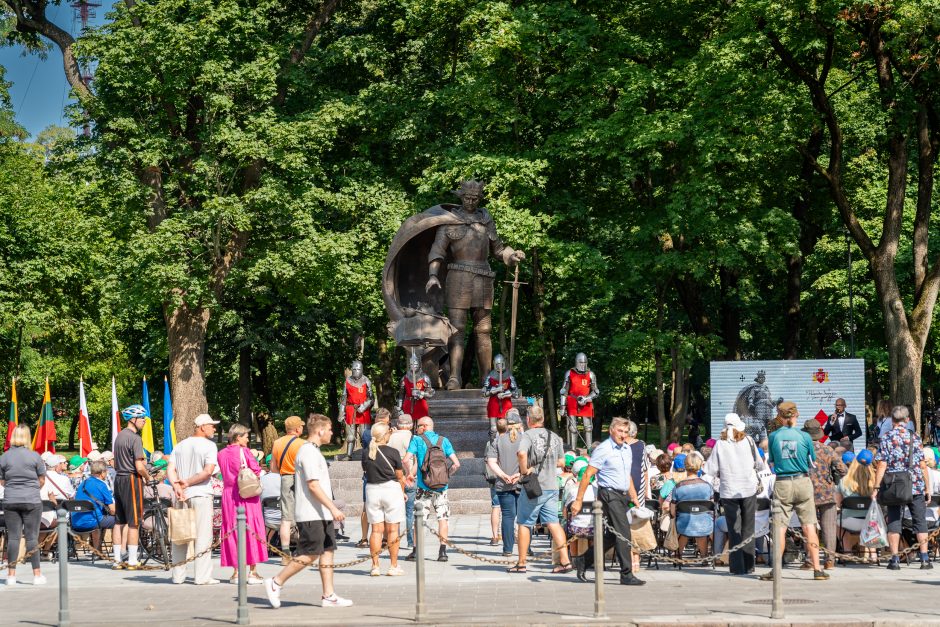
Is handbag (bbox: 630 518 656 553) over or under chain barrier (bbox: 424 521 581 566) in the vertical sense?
over

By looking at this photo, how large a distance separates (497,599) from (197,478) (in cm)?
367

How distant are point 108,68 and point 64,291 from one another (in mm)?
12901

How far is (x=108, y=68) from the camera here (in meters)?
29.9

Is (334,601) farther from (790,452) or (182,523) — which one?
(790,452)

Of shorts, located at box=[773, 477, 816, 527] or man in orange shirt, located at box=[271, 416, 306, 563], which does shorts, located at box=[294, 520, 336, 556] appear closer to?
man in orange shirt, located at box=[271, 416, 306, 563]

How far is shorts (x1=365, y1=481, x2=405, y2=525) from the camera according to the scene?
13875 millimetres

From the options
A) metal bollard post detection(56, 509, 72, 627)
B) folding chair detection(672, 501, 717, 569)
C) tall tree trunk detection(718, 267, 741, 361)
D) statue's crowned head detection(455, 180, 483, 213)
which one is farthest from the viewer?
tall tree trunk detection(718, 267, 741, 361)

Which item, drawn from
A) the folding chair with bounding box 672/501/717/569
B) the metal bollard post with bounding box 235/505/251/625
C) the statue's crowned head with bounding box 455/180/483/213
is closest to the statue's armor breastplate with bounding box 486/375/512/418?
the statue's crowned head with bounding box 455/180/483/213

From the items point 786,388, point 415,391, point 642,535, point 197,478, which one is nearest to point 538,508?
point 642,535

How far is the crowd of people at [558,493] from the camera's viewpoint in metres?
13.4

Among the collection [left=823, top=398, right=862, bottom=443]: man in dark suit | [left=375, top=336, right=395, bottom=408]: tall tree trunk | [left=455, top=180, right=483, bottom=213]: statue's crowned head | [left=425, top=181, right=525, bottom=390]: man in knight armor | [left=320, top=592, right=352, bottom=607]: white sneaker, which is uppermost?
[left=455, top=180, right=483, bottom=213]: statue's crowned head

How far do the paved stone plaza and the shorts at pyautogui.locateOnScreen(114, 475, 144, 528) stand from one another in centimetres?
68

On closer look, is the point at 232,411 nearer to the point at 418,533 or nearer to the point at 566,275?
the point at 566,275

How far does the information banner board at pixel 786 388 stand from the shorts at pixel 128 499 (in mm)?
11643
